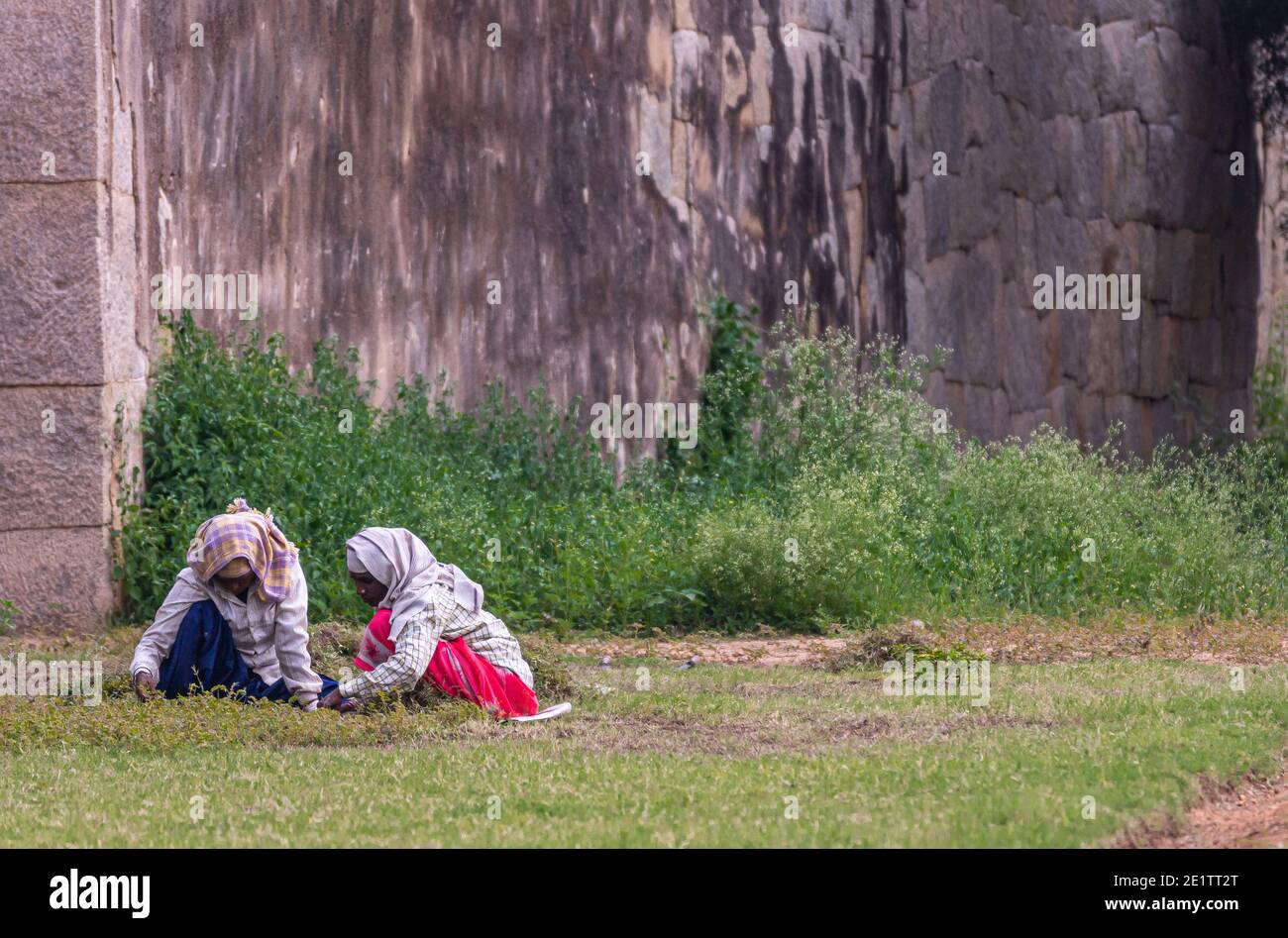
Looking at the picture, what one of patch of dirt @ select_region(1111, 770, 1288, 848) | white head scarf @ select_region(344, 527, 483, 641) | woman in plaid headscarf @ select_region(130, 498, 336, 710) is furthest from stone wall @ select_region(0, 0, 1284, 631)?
patch of dirt @ select_region(1111, 770, 1288, 848)

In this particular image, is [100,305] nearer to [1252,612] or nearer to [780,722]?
[780,722]

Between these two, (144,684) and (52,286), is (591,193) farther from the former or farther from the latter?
(144,684)

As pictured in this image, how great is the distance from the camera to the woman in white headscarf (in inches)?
213

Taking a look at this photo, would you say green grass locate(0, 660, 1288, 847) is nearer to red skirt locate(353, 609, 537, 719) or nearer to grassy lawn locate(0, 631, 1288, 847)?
grassy lawn locate(0, 631, 1288, 847)

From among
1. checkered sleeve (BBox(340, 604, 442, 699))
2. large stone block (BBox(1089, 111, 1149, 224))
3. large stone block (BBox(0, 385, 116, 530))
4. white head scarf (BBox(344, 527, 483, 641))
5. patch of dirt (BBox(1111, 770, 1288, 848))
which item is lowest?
patch of dirt (BBox(1111, 770, 1288, 848))

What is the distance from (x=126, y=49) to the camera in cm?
822

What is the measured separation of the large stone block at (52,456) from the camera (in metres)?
7.71

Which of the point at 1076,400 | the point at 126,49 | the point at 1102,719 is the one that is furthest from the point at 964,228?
the point at 1102,719

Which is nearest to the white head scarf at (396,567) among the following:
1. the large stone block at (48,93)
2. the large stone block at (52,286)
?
the large stone block at (52,286)

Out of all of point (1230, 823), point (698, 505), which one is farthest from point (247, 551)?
point (698, 505)

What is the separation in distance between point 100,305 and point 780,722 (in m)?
4.03

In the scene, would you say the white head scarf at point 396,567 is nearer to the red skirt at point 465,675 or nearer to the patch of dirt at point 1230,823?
the red skirt at point 465,675

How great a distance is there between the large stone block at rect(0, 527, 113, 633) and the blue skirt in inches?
88.9

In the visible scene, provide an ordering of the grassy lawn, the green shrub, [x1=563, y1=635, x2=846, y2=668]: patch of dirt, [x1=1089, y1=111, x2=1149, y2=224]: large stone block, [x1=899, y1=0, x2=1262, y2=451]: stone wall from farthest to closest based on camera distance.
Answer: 1. [x1=1089, y1=111, x2=1149, y2=224]: large stone block
2. [x1=899, y1=0, x2=1262, y2=451]: stone wall
3. the green shrub
4. [x1=563, y1=635, x2=846, y2=668]: patch of dirt
5. the grassy lawn
